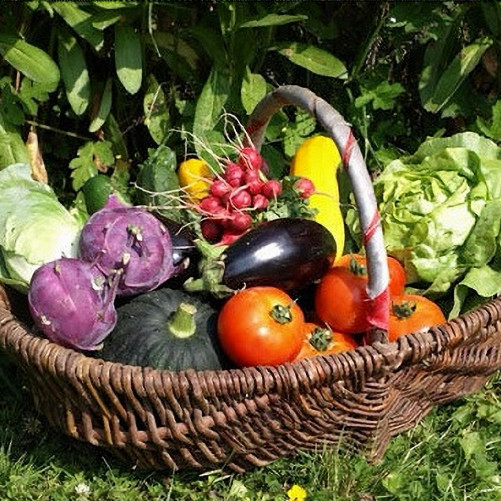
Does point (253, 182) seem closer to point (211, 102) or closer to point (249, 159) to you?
point (249, 159)

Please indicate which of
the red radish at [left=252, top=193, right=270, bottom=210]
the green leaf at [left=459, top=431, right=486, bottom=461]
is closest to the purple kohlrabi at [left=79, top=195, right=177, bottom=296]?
the red radish at [left=252, top=193, right=270, bottom=210]

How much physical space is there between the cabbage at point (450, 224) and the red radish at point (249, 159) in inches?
15.4

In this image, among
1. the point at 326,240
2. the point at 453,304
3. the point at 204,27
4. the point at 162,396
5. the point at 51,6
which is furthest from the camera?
the point at 204,27

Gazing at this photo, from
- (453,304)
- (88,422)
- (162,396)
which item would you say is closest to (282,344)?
(162,396)

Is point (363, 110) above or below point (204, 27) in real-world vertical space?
below

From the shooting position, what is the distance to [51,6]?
2721mm

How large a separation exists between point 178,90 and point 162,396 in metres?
1.51

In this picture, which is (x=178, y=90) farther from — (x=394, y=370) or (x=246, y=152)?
(x=394, y=370)

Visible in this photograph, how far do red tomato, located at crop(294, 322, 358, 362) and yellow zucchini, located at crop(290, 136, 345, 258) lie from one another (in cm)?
40

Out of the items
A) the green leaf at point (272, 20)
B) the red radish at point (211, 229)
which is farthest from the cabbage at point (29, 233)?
the green leaf at point (272, 20)

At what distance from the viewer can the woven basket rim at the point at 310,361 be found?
198 centimetres

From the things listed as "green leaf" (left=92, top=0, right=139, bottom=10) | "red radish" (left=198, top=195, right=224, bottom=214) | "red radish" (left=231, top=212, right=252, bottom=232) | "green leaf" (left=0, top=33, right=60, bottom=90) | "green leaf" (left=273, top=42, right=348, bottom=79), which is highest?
"green leaf" (left=92, top=0, right=139, bottom=10)

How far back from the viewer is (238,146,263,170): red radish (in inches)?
98.4

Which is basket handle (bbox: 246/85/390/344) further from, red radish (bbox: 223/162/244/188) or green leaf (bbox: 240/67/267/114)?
green leaf (bbox: 240/67/267/114)
